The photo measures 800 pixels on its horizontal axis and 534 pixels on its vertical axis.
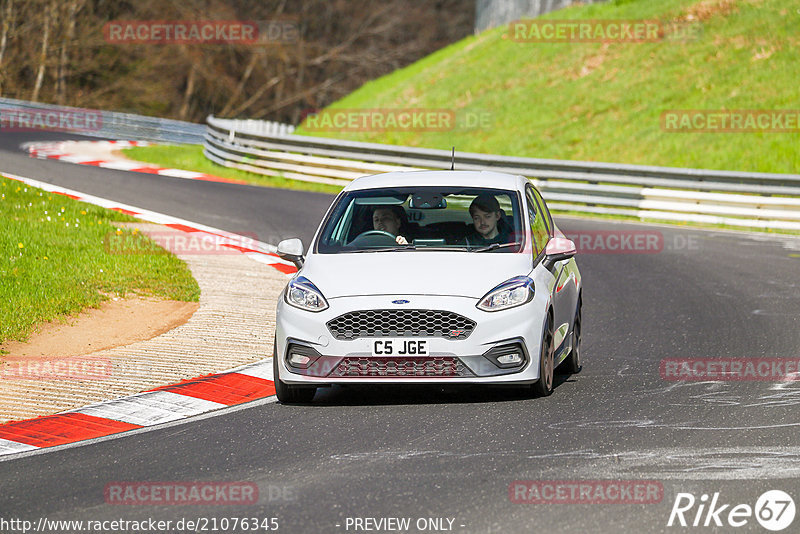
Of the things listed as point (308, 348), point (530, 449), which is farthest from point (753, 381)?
point (308, 348)

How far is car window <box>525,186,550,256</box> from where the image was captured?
30.6 feet

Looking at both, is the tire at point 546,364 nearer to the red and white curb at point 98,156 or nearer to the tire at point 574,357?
the tire at point 574,357

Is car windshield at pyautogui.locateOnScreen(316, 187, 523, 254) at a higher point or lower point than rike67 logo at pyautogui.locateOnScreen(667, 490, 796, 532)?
higher

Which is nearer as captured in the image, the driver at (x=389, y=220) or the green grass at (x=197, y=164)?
the driver at (x=389, y=220)

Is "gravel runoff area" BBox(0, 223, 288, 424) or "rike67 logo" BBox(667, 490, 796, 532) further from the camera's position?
"gravel runoff area" BBox(0, 223, 288, 424)

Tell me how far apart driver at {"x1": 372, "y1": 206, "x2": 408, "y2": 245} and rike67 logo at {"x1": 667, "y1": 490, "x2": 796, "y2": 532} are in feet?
13.0

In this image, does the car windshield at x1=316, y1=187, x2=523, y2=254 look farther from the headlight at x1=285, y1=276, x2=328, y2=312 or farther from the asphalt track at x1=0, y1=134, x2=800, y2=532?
the asphalt track at x1=0, y1=134, x2=800, y2=532

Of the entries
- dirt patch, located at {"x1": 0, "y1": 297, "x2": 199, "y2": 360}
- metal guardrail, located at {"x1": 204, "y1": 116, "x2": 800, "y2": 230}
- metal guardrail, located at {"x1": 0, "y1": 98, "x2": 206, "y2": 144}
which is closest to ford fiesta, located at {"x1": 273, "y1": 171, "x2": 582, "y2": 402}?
dirt patch, located at {"x1": 0, "y1": 297, "x2": 199, "y2": 360}

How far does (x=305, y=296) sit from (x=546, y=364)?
68.2 inches

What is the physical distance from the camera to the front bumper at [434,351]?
321 inches

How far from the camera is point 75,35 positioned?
51938 mm

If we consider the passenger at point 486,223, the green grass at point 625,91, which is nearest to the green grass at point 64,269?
the passenger at point 486,223

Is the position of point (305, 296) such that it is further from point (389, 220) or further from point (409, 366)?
point (389, 220)

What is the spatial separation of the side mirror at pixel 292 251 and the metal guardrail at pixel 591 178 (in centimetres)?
1433
